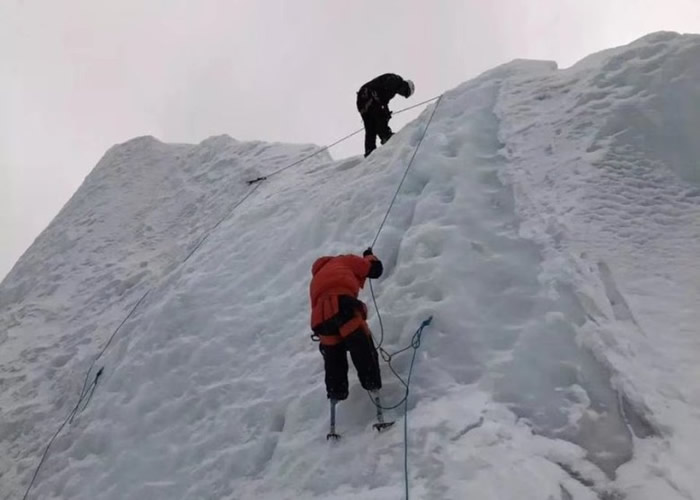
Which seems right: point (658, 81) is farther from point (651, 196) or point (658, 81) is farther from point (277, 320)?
point (277, 320)

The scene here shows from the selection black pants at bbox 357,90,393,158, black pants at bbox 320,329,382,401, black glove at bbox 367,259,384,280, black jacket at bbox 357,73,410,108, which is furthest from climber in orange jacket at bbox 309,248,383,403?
black jacket at bbox 357,73,410,108

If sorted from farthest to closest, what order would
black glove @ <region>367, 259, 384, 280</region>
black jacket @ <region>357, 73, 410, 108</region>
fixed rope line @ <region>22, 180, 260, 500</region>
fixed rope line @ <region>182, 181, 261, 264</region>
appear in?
black jacket @ <region>357, 73, 410, 108</region>
fixed rope line @ <region>182, 181, 261, 264</region>
fixed rope line @ <region>22, 180, 260, 500</region>
black glove @ <region>367, 259, 384, 280</region>

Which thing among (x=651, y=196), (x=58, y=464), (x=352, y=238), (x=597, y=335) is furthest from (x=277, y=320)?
(x=651, y=196)

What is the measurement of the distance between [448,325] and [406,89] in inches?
258

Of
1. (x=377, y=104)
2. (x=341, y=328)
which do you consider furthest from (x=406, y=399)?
(x=377, y=104)

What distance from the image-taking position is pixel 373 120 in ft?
37.6

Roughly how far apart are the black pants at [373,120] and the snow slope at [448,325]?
654mm

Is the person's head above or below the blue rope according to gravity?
above

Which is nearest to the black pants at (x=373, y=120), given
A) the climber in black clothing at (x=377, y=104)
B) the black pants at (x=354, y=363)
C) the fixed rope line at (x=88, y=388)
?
the climber in black clothing at (x=377, y=104)

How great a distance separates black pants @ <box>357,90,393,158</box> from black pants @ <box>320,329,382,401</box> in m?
6.11

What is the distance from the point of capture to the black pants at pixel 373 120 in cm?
1138

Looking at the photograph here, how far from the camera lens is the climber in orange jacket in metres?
5.57

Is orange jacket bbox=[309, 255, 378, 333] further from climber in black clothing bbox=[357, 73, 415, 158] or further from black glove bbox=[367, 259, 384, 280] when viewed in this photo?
climber in black clothing bbox=[357, 73, 415, 158]

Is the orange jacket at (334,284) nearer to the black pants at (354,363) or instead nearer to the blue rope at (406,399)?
the black pants at (354,363)
